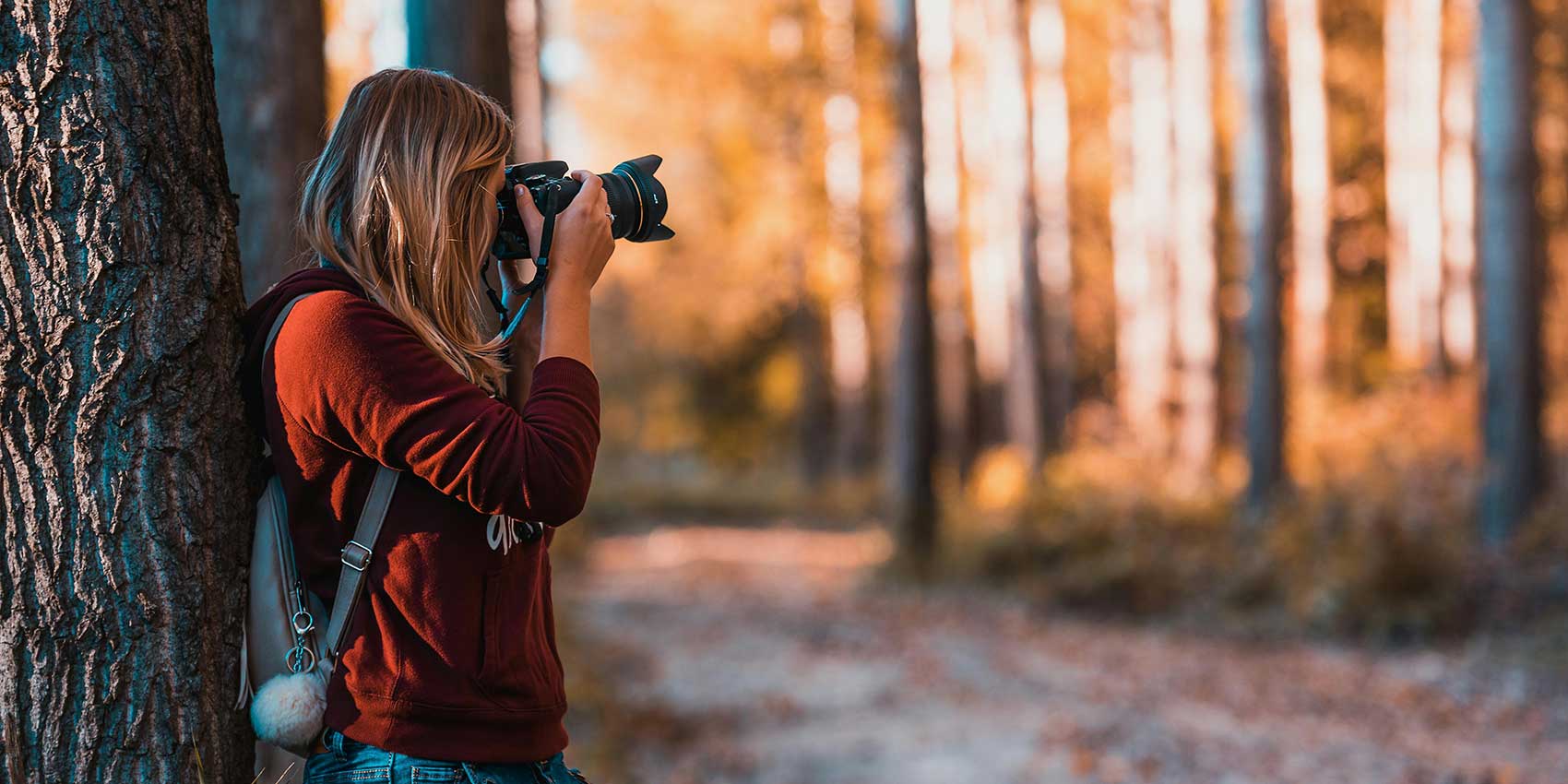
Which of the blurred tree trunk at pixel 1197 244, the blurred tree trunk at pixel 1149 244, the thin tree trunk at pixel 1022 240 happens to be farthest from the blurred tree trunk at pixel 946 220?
the blurred tree trunk at pixel 1197 244

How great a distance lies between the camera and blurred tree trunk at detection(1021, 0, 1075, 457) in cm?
1784

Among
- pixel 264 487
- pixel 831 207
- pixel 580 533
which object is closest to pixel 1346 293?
pixel 831 207

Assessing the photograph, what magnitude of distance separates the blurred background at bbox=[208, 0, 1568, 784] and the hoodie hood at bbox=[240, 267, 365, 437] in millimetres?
270

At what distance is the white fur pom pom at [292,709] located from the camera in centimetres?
212

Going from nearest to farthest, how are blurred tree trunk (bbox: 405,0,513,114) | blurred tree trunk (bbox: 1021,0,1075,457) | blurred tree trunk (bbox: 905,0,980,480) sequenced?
blurred tree trunk (bbox: 405,0,513,114) < blurred tree trunk (bbox: 1021,0,1075,457) < blurred tree trunk (bbox: 905,0,980,480)

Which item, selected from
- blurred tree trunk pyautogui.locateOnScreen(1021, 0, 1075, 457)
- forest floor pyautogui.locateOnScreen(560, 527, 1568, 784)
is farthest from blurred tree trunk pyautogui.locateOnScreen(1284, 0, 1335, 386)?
forest floor pyautogui.locateOnScreen(560, 527, 1568, 784)

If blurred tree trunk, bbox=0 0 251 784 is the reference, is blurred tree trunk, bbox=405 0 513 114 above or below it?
above

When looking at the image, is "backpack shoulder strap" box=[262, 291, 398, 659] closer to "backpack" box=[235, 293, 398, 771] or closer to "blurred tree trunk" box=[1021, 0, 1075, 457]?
"backpack" box=[235, 293, 398, 771]

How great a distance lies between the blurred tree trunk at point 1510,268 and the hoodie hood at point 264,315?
10.0 m

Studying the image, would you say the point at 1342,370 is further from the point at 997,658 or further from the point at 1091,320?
the point at 997,658

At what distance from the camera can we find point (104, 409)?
2139mm

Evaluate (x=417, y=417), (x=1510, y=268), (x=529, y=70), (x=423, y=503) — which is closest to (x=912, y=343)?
(x=529, y=70)

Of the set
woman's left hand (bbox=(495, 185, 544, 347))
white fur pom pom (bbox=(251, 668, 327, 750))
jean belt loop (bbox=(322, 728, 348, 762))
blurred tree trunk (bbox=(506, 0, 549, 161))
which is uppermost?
blurred tree trunk (bbox=(506, 0, 549, 161))

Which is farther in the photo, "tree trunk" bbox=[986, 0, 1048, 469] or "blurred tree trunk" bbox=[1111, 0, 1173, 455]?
"tree trunk" bbox=[986, 0, 1048, 469]
